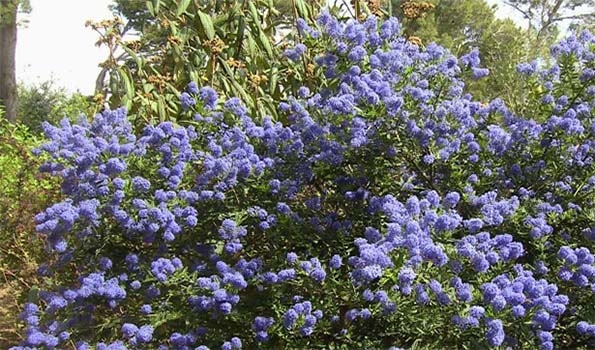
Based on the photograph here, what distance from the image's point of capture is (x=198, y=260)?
3449mm

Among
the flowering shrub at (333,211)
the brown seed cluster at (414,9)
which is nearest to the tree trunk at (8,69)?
the brown seed cluster at (414,9)

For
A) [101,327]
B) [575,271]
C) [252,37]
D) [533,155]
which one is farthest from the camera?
[252,37]

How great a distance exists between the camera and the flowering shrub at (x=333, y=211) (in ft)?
9.84

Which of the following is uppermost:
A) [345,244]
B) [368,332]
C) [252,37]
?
[252,37]

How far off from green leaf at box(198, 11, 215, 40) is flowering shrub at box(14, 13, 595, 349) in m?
1.12

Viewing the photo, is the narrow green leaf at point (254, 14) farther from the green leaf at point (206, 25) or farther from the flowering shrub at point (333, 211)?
the flowering shrub at point (333, 211)

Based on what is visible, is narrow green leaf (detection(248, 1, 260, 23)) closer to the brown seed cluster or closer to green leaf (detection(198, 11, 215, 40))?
green leaf (detection(198, 11, 215, 40))

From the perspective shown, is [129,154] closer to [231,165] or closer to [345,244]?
[231,165]

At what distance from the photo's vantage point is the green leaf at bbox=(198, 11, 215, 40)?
4.61 metres

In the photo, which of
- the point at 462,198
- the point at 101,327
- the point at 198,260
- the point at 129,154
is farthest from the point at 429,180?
the point at 101,327

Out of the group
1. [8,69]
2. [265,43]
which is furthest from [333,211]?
[8,69]

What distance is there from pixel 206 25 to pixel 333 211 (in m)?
1.66

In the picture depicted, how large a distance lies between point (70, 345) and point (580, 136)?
241cm

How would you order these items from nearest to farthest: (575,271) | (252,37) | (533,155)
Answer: (575,271)
(533,155)
(252,37)
